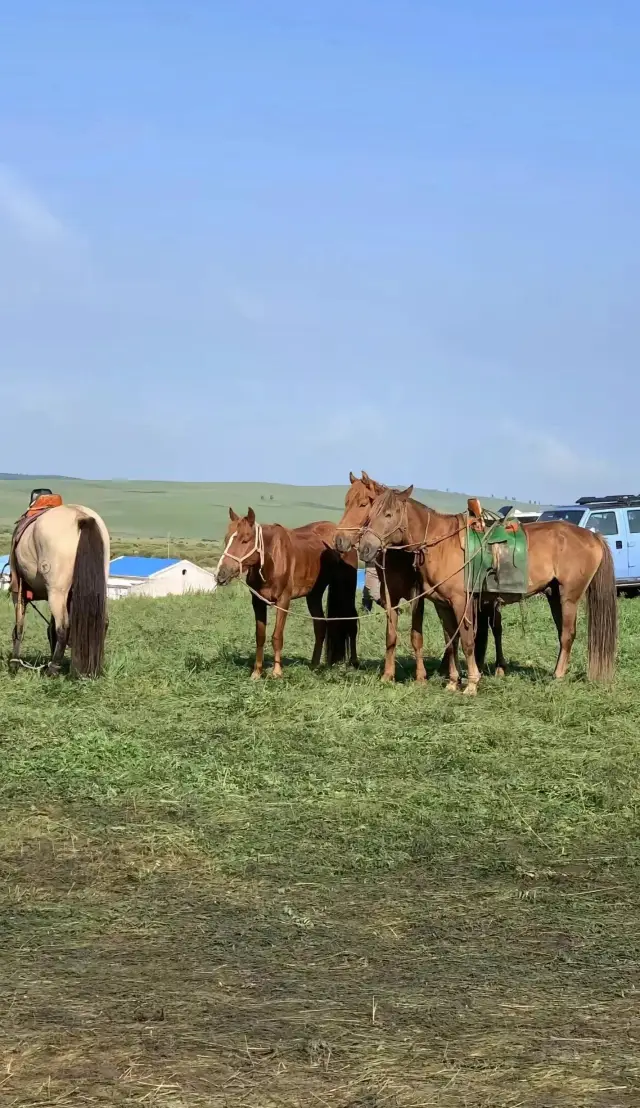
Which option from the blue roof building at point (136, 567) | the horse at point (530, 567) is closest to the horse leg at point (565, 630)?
the horse at point (530, 567)

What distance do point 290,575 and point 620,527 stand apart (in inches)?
569

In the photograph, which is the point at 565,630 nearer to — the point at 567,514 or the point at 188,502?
the point at 567,514

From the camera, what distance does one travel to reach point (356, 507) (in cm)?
1123

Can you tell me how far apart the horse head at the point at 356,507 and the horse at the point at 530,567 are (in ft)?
0.33

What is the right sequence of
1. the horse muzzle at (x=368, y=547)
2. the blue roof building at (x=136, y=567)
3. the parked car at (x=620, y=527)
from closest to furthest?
the horse muzzle at (x=368, y=547) → the parked car at (x=620, y=527) → the blue roof building at (x=136, y=567)

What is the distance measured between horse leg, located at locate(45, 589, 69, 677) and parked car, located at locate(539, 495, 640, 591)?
1541 cm

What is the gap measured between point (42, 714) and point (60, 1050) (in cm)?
592

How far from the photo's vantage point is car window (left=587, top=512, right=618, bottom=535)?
24.8 m

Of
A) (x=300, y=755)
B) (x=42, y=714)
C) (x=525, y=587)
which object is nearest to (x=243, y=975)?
(x=300, y=755)

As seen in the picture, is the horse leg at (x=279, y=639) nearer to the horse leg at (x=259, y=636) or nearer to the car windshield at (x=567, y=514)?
the horse leg at (x=259, y=636)

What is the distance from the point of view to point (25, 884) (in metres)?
5.65

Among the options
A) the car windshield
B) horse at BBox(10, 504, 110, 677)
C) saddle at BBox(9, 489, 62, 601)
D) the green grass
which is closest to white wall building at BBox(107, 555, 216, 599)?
the car windshield

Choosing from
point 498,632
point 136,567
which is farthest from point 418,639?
point 136,567

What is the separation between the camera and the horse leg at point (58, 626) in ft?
37.4
